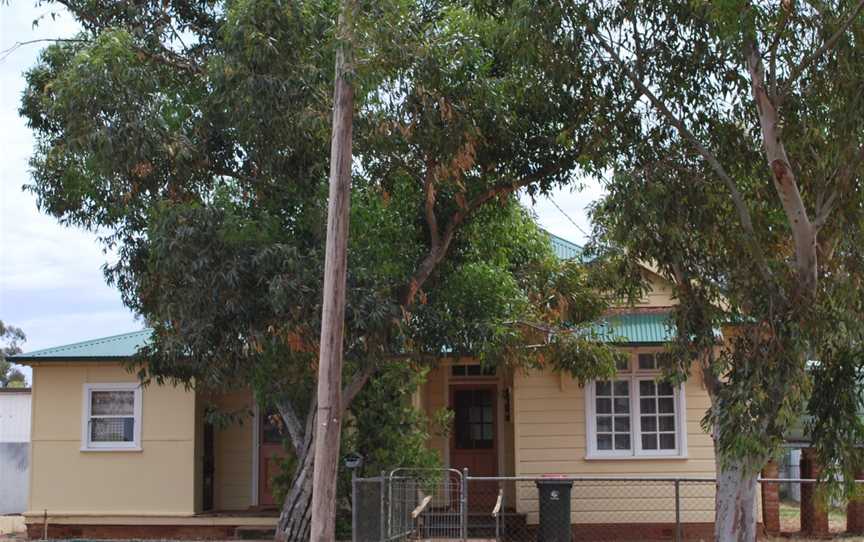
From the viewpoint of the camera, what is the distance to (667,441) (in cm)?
2061

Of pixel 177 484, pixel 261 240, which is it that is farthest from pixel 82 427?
pixel 261 240

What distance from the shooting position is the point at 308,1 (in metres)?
15.6

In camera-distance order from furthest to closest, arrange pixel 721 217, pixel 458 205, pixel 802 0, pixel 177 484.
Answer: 1. pixel 177 484
2. pixel 458 205
3. pixel 721 217
4. pixel 802 0

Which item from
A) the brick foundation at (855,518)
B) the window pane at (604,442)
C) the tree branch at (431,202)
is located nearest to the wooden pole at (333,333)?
the tree branch at (431,202)

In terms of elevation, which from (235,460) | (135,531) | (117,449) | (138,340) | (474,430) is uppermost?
(138,340)

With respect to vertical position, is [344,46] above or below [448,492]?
above

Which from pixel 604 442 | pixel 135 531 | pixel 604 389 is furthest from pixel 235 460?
pixel 604 389

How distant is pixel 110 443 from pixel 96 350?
5.70ft

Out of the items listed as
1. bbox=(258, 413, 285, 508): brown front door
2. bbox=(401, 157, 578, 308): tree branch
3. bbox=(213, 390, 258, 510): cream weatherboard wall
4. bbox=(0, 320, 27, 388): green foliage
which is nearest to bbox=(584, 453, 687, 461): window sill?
bbox=(401, 157, 578, 308): tree branch

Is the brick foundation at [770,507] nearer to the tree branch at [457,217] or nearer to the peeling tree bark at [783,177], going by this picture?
the tree branch at [457,217]

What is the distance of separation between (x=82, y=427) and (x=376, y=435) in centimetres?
619

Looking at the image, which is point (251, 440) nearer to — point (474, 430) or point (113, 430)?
point (113, 430)

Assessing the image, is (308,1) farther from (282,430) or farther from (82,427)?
(82,427)

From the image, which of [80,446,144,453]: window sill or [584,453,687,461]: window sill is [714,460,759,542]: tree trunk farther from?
[80,446,144,453]: window sill
